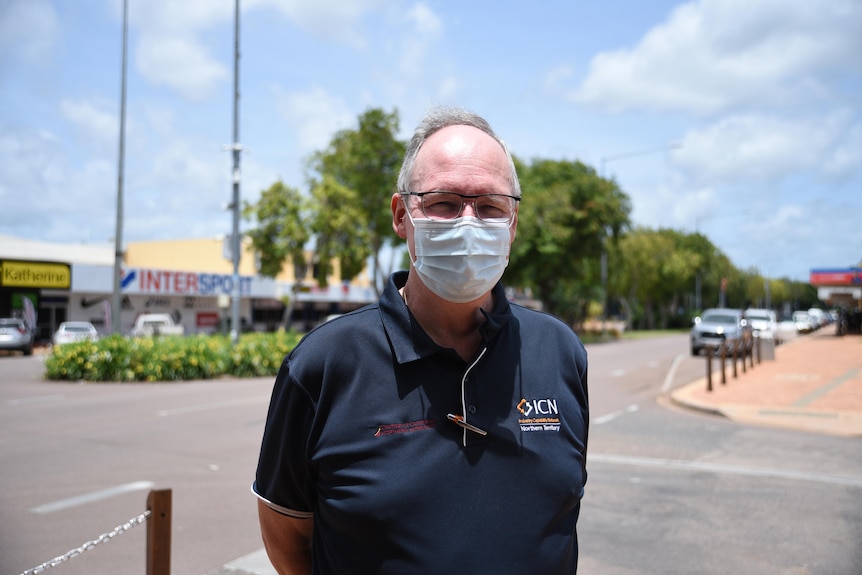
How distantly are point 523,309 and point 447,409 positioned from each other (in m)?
0.55

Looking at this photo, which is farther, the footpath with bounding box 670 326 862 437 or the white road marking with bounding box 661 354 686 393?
the white road marking with bounding box 661 354 686 393

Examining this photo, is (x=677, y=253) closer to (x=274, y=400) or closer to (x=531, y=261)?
(x=531, y=261)

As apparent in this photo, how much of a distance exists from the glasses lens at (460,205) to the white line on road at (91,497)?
612 centimetres

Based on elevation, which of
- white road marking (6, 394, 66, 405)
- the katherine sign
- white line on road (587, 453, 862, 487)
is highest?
the katherine sign

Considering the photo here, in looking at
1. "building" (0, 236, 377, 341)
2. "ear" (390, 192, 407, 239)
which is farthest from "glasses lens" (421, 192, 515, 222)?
"building" (0, 236, 377, 341)

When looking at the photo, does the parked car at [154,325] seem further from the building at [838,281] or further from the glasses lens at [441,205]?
the building at [838,281]

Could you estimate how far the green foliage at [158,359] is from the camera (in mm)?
18703

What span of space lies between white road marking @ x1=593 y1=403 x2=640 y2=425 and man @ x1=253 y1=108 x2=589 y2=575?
10.4 m

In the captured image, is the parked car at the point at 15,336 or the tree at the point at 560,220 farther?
the tree at the point at 560,220

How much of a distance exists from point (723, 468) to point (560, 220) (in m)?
31.6

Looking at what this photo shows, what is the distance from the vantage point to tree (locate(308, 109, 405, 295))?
30.4m

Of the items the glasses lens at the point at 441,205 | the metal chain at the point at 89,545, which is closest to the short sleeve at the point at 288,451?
the glasses lens at the point at 441,205

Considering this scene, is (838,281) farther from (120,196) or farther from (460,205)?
(460,205)

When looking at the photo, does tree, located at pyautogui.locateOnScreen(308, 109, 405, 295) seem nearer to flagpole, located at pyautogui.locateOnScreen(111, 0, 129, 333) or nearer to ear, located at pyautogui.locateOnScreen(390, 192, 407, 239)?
flagpole, located at pyautogui.locateOnScreen(111, 0, 129, 333)
